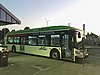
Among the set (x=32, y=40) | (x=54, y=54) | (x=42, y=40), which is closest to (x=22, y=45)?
(x=32, y=40)

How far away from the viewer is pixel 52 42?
1702 centimetres

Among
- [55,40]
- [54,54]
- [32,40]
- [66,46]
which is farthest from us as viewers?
[32,40]

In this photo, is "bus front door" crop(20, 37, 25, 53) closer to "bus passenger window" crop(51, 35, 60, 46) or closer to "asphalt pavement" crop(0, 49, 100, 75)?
"bus passenger window" crop(51, 35, 60, 46)

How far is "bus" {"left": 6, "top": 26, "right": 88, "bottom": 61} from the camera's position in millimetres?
15227

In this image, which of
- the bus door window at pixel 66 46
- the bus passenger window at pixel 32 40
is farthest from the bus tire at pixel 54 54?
the bus passenger window at pixel 32 40

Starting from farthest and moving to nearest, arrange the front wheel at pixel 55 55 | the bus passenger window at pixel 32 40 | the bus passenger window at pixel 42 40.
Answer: the bus passenger window at pixel 32 40 < the bus passenger window at pixel 42 40 < the front wheel at pixel 55 55

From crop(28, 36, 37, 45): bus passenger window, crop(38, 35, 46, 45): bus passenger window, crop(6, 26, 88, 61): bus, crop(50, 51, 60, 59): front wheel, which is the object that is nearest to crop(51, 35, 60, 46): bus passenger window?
crop(6, 26, 88, 61): bus

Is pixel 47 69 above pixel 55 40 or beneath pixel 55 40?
beneath

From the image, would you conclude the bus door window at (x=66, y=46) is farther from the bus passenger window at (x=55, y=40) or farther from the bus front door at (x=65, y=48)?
the bus passenger window at (x=55, y=40)

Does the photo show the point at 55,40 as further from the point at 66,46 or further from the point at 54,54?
the point at 66,46

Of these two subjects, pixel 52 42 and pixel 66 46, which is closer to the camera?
pixel 66 46

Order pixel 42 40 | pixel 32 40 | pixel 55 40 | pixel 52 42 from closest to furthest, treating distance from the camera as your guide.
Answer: pixel 55 40
pixel 52 42
pixel 42 40
pixel 32 40

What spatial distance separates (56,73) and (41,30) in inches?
367

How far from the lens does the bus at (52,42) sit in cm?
1523
